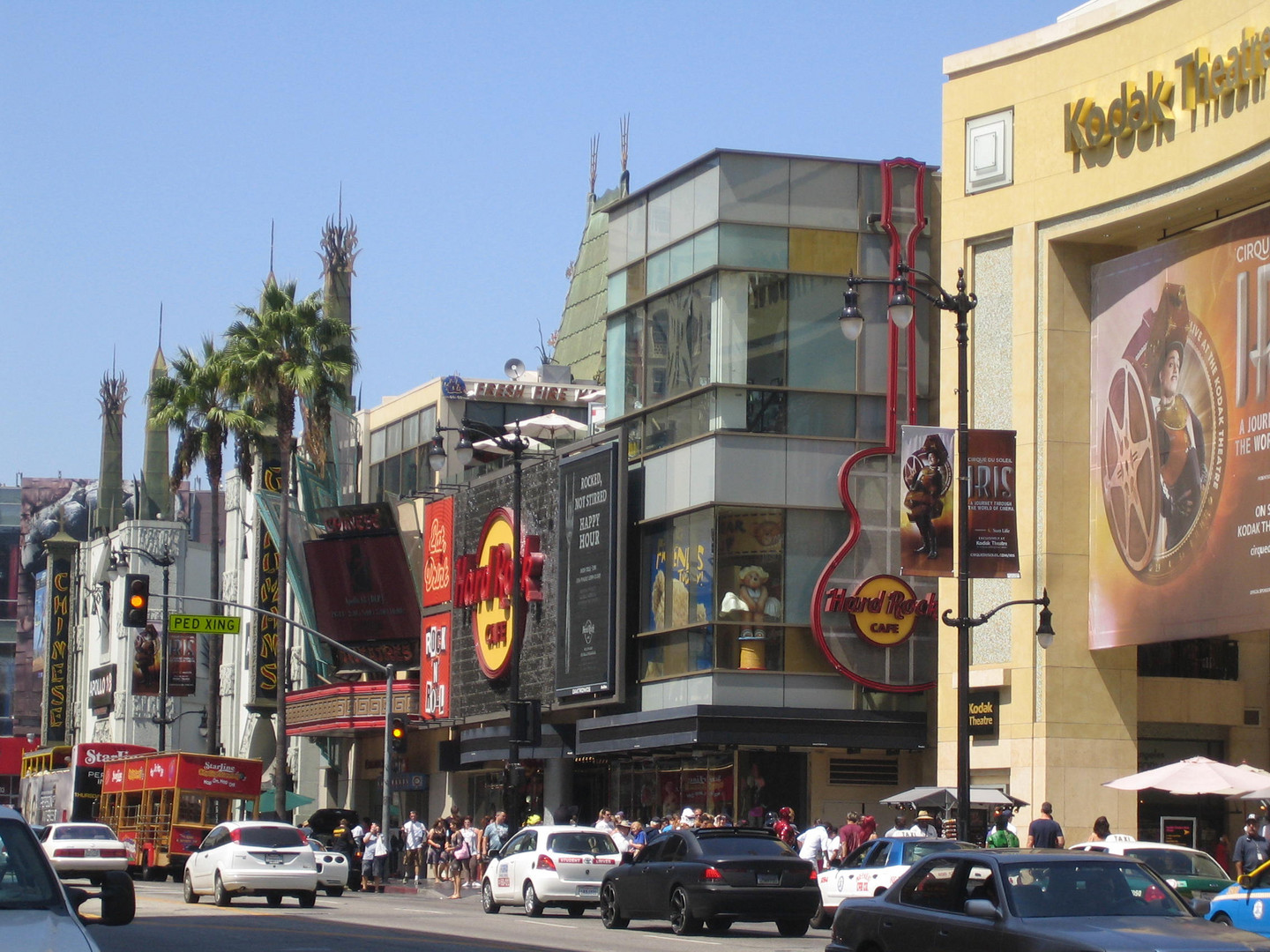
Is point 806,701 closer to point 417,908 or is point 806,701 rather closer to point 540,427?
point 417,908

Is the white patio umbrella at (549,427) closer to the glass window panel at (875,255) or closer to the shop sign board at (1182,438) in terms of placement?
the glass window panel at (875,255)

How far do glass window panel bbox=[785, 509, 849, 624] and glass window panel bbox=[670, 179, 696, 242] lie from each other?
681 centimetres

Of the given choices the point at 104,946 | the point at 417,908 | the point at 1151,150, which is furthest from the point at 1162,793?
the point at 104,946

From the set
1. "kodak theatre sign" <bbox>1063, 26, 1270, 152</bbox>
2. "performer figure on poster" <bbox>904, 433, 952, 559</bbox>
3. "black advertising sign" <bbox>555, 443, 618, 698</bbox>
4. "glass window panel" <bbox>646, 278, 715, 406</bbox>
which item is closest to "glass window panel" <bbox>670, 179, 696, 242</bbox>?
"glass window panel" <bbox>646, 278, 715, 406</bbox>

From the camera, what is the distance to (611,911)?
1057 inches

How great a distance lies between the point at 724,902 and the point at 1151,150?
1736 cm

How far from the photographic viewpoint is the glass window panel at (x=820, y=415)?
1559 inches

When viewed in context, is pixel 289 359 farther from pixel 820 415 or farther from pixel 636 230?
pixel 820 415

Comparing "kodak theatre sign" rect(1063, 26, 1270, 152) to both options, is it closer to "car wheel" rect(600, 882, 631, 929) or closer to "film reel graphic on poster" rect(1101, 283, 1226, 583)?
"film reel graphic on poster" rect(1101, 283, 1226, 583)

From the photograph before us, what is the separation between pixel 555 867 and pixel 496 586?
62.4 ft

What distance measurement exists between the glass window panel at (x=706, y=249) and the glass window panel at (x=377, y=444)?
25610mm

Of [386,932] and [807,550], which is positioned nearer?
[386,932]

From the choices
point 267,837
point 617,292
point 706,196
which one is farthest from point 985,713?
point 617,292

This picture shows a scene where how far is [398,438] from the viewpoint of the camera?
6284cm
